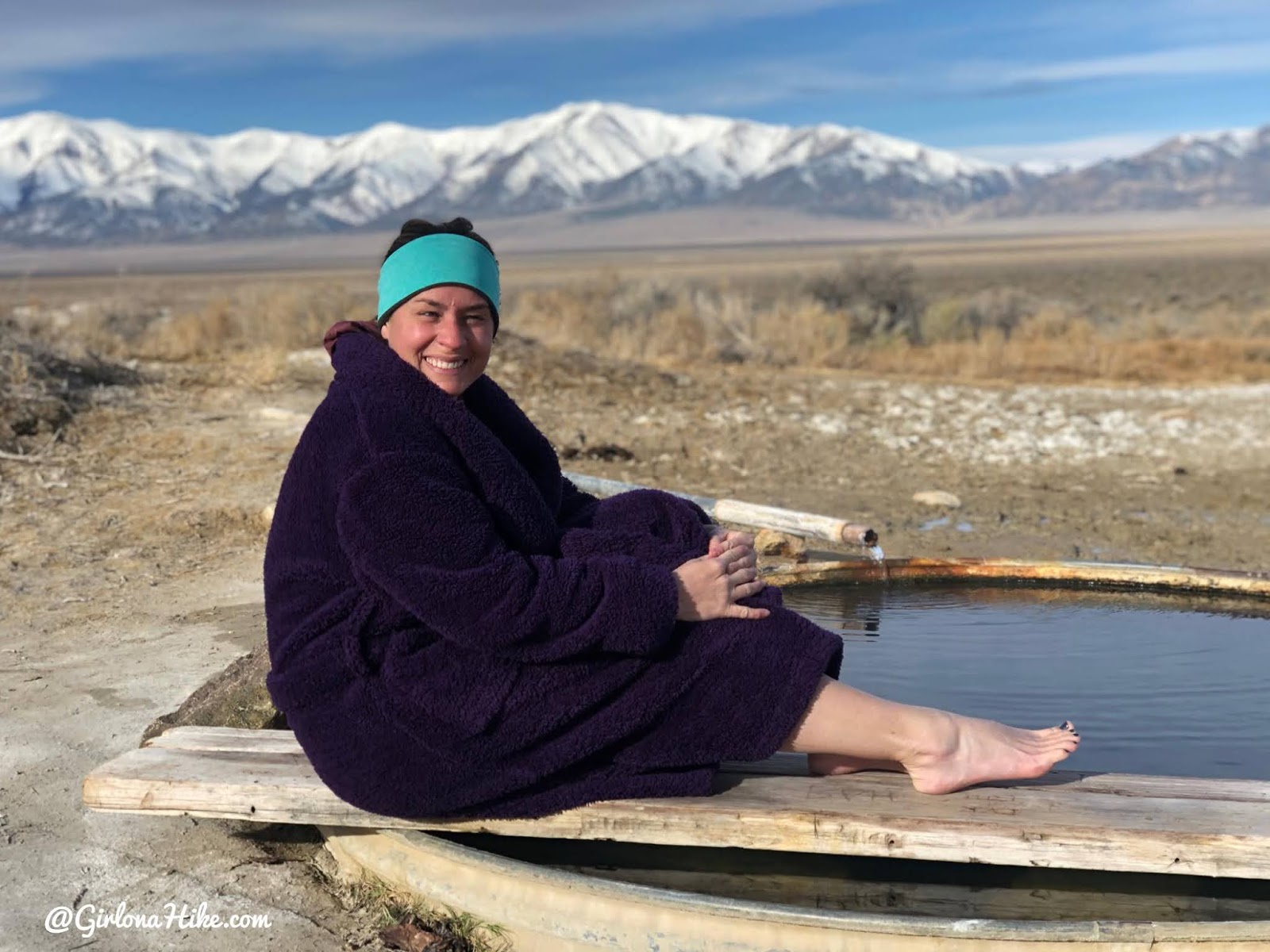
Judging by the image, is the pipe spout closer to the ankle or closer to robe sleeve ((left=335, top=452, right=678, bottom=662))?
the ankle

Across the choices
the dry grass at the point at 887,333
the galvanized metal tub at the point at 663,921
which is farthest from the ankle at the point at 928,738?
the dry grass at the point at 887,333

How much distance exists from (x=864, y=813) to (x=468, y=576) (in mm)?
883

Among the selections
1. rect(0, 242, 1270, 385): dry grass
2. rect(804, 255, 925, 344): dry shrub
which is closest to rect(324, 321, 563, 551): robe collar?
rect(0, 242, 1270, 385): dry grass

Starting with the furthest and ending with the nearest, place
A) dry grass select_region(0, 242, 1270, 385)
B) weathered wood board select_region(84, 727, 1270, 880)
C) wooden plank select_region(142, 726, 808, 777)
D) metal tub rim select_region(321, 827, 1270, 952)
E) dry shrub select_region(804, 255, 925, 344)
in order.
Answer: dry shrub select_region(804, 255, 925, 344)
dry grass select_region(0, 242, 1270, 385)
wooden plank select_region(142, 726, 808, 777)
weathered wood board select_region(84, 727, 1270, 880)
metal tub rim select_region(321, 827, 1270, 952)

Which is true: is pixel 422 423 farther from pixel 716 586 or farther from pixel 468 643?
pixel 716 586

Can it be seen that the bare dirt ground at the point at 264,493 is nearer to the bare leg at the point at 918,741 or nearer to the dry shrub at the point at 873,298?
the bare leg at the point at 918,741

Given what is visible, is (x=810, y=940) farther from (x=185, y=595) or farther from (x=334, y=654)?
(x=185, y=595)

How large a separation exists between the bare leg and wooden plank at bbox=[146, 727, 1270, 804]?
0.08m

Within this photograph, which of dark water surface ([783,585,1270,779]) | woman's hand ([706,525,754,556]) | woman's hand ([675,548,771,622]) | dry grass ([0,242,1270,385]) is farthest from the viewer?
dry grass ([0,242,1270,385])

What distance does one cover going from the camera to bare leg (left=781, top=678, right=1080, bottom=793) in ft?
8.53

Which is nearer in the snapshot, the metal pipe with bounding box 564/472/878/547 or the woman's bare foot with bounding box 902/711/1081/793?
the woman's bare foot with bounding box 902/711/1081/793

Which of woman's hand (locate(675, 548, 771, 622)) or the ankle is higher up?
woman's hand (locate(675, 548, 771, 622))

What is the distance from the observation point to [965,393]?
1084cm

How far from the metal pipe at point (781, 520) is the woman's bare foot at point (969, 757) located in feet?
7.78
